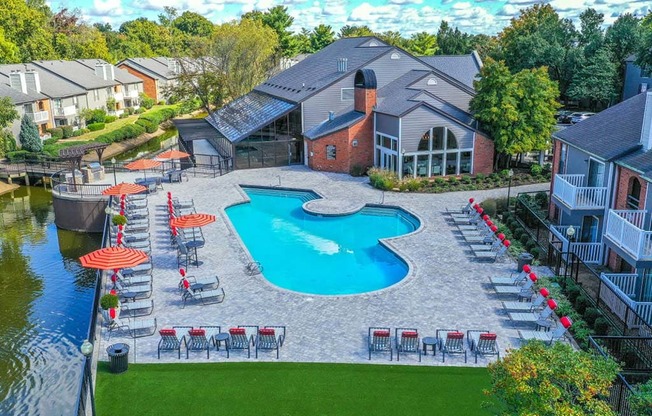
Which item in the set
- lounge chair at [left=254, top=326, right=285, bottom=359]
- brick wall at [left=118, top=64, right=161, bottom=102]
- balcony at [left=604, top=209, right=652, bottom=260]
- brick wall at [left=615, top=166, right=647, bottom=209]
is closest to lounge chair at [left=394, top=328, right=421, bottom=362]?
lounge chair at [left=254, top=326, right=285, bottom=359]

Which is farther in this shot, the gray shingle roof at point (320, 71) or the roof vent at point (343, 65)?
the roof vent at point (343, 65)

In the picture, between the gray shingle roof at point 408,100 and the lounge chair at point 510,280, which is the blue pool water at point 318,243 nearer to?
the lounge chair at point 510,280

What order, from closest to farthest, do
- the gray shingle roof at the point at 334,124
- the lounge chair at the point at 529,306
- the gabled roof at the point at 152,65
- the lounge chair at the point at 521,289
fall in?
the lounge chair at the point at 529,306 → the lounge chair at the point at 521,289 → the gray shingle roof at the point at 334,124 → the gabled roof at the point at 152,65

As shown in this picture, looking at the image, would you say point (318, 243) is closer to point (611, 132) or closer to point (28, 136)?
point (611, 132)

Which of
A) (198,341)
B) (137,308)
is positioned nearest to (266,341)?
(198,341)

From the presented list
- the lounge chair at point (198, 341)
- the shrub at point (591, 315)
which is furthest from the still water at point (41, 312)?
the shrub at point (591, 315)

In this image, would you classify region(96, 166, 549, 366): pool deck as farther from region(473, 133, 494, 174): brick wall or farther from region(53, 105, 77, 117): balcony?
region(53, 105, 77, 117): balcony
